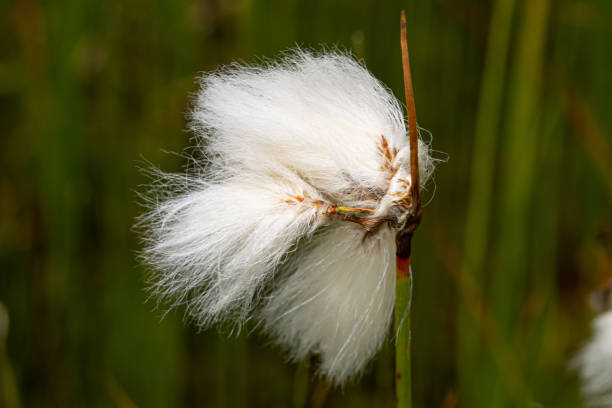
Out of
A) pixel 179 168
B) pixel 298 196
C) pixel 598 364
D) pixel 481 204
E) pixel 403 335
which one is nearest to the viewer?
pixel 403 335

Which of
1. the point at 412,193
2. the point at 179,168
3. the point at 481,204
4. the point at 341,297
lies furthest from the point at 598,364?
the point at 179,168

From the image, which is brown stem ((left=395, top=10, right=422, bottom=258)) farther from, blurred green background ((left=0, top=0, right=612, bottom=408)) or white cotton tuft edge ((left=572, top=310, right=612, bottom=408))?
blurred green background ((left=0, top=0, right=612, bottom=408))

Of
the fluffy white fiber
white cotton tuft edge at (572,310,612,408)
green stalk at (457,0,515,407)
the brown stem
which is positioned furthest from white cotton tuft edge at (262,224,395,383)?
green stalk at (457,0,515,407)

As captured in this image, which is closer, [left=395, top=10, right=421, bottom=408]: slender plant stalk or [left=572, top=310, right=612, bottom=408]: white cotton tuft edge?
[left=395, top=10, right=421, bottom=408]: slender plant stalk

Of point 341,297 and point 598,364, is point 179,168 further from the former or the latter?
point 598,364

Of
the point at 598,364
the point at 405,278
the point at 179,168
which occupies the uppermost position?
the point at 405,278

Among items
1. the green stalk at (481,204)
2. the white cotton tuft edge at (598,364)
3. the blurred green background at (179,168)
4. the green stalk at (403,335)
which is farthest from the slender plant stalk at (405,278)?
the blurred green background at (179,168)

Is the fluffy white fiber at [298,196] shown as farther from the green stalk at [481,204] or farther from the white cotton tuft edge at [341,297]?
the green stalk at [481,204]
